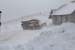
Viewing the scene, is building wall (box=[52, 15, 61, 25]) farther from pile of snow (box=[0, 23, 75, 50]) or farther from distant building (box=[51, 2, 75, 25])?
pile of snow (box=[0, 23, 75, 50])

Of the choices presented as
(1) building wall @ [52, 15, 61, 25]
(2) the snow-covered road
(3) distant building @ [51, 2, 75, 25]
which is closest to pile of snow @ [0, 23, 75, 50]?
(2) the snow-covered road

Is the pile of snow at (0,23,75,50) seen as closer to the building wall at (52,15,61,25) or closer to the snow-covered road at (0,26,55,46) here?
the snow-covered road at (0,26,55,46)

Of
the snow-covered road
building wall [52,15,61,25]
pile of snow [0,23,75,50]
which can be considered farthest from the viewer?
building wall [52,15,61,25]

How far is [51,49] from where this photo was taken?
5.04 metres

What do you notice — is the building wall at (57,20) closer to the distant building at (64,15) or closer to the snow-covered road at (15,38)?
the distant building at (64,15)

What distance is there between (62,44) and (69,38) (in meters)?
0.64

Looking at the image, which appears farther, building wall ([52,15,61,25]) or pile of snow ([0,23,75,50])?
building wall ([52,15,61,25])

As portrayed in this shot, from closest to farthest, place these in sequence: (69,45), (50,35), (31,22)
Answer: (69,45) → (50,35) → (31,22)

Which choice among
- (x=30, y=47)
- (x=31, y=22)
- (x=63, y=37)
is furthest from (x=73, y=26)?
(x=31, y=22)

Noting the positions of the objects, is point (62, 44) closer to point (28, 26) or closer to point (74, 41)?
point (74, 41)

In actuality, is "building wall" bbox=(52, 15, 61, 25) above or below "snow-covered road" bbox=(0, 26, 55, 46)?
above

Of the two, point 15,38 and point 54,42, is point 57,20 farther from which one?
point 54,42

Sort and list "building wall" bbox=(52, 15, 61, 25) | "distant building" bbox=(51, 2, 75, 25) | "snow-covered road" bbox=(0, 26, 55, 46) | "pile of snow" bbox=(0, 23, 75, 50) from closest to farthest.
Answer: "pile of snow" bbox=(0, 23, 75, 50) → "snow-covered road" bbox=(0, 26, 55, 46) → "distant building" bbox=(51, 2, 75, 25) → "building wall" bbox=(52, 15, 61, 25)

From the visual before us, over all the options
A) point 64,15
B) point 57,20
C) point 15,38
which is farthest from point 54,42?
point 57,20
